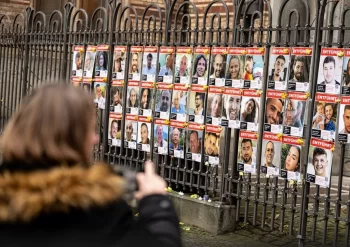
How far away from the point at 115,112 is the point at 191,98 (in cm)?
164

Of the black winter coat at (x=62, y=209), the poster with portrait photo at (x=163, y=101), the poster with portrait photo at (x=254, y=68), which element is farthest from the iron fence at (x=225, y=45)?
the black winter coat at (x=62, y=209)

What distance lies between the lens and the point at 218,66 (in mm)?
7941

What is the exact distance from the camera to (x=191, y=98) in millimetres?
8258

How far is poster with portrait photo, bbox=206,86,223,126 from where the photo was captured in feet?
26.0

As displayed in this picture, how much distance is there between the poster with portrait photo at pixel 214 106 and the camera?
7910mm

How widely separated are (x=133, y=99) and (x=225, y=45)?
1825 mm

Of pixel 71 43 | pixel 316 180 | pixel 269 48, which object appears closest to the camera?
pixel 316 180

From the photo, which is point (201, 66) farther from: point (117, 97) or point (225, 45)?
point (117, 97)

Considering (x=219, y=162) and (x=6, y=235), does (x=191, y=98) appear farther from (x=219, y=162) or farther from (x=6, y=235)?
(x=6, y=235)

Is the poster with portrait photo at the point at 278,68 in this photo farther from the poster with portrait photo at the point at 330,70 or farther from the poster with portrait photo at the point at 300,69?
the poster with portrait photo at the point at 330,70

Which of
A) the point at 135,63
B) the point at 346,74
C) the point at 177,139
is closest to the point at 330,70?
the point at 346,74

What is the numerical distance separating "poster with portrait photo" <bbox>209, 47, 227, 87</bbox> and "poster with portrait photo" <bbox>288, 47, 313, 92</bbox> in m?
1.08

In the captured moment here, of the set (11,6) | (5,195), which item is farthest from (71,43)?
(11,6)

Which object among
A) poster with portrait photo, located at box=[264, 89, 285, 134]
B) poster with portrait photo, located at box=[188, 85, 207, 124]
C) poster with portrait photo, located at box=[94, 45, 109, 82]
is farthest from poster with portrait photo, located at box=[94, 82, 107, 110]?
poster with portrait photo, located at box=[264, 89, 285, 134]
